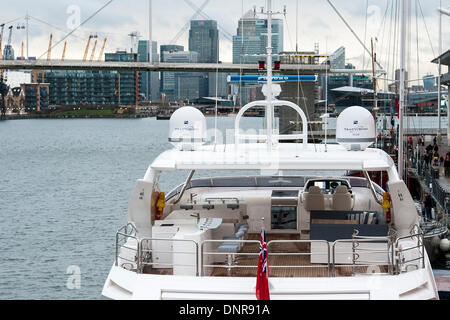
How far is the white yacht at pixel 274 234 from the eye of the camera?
9.06m

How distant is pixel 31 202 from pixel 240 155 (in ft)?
103

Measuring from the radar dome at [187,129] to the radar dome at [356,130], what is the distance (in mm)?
2266

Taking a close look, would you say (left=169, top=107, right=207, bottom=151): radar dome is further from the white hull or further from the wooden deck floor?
the white hull

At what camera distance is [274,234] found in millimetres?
12648

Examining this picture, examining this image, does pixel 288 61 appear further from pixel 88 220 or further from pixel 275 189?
pixel 275 189

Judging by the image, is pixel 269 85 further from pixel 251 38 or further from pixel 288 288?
pixel 251 38

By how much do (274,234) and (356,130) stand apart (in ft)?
7.57

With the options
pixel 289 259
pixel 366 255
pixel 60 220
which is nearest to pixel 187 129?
pixel 289 259

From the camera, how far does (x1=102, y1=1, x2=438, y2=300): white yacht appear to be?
906cm
